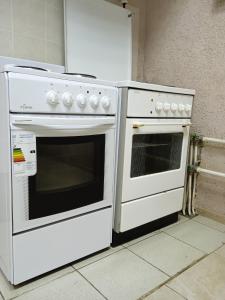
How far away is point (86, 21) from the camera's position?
5.73ft

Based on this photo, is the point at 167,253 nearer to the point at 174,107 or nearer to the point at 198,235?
the point at 198,235

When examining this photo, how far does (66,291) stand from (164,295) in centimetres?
44

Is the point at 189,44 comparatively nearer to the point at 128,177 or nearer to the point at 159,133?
the point at 159,133

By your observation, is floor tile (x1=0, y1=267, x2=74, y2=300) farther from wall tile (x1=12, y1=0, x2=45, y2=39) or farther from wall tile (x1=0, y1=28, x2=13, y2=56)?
wall tile (x1=12, y1=0, x2=45, y2=39)

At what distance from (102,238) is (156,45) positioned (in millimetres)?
1663

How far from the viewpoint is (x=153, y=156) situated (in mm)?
1601

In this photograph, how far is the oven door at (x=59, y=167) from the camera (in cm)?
101

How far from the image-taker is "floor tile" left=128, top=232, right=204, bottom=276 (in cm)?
134

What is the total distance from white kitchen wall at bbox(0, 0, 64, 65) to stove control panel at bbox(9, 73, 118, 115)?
0.67m

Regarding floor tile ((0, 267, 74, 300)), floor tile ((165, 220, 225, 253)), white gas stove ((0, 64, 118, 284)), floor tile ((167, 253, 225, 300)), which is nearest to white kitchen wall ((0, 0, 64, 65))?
white gas stove ((0, 64, 118, 284))

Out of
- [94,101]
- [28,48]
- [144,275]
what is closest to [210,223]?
[144,275]

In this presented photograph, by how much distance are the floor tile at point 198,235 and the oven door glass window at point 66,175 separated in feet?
2.28

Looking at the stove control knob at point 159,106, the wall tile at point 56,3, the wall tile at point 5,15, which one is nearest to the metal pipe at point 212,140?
the stove control knob at point 159,106

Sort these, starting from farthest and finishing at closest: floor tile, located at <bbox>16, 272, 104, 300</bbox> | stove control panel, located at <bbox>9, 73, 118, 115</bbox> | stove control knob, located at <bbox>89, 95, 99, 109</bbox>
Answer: stove control knob, located at <bbox>89, 95, 99, 109</bbox> → floor tile, located at <bbox>16, 272, 104, 300</bbox> → stove control panel, located at <bbox>9, 73, 118, 115</bbox>
